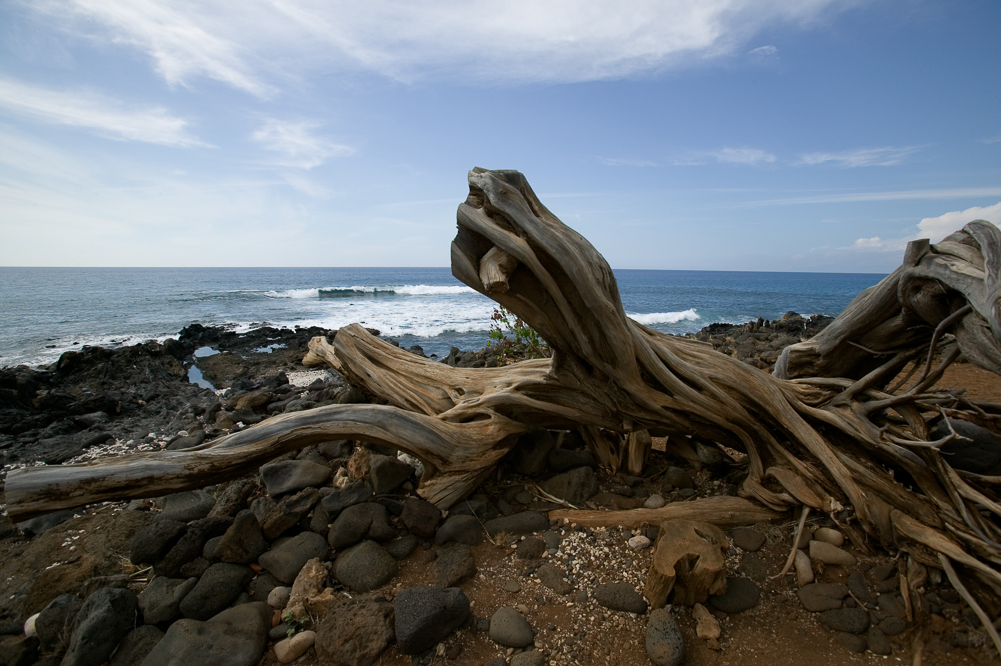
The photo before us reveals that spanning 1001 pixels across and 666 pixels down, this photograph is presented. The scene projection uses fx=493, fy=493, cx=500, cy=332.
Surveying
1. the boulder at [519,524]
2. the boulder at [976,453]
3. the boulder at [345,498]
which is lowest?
the boulder at [519,524]

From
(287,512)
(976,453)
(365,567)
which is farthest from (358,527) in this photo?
(976,453)

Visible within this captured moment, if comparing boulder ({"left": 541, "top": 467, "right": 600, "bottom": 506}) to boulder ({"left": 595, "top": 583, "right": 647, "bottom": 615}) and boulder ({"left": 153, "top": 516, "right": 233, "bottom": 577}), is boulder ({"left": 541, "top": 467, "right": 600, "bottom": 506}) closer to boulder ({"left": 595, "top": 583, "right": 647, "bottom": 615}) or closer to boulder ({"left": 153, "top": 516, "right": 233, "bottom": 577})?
boulder ({"left": 595, "top": 583, "right": 647, "bottom": 615})

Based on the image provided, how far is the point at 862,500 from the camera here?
3.18 metres

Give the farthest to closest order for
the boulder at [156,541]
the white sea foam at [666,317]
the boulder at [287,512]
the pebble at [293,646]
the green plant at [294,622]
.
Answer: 1. the white sea foam at [666,317]
2. the boulder at [287,512]
3. the boulder at [156,541]
4. the green plant at [294,622]
5. the pebble at [293,646]

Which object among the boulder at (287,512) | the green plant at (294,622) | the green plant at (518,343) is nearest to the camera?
the green plant at (294,622)

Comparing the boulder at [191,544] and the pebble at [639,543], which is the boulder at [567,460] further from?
the boulder at [191,544]

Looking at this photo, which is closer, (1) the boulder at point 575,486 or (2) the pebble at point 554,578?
(2) the pebble at point 554,578

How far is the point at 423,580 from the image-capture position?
3191 millimetres

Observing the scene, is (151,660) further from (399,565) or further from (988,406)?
(988,406)

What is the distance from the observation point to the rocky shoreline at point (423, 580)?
263cm

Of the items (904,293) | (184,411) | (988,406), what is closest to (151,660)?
(904,293)

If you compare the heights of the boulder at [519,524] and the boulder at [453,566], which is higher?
the boulder at [519,524]

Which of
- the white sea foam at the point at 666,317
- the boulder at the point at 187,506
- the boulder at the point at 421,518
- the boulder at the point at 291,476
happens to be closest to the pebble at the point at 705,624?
the boulder at the point at 421,518

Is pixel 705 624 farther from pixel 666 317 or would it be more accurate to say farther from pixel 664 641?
pixel 666 317
